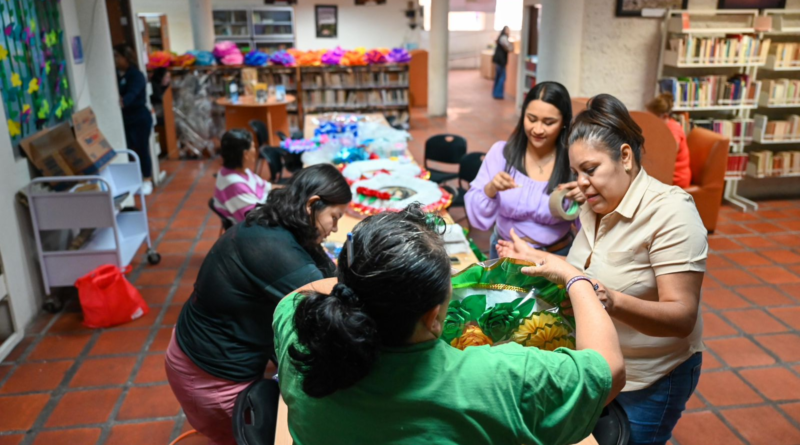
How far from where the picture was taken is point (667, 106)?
18.0ft

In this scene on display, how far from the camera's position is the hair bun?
1.07 m

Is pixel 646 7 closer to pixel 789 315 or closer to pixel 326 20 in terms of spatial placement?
pixel 789 315

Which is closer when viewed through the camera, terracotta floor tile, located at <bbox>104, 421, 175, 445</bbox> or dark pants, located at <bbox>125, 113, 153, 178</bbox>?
terracotta floor tile, located at <bbox>104, 421, 175, 445</bbox>

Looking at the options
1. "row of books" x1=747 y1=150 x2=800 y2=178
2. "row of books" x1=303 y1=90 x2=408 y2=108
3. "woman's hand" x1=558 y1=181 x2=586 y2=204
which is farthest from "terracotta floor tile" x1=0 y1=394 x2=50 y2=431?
"row of books" x1=303 y1=90 x2=408 y2=108

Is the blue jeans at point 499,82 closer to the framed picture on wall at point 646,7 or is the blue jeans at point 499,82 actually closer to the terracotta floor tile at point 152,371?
the framed picture on wall at point 646,7

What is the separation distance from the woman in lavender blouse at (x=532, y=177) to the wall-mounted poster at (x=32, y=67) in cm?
312

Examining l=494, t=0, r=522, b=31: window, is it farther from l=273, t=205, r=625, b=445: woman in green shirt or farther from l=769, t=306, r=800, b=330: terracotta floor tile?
l=273, t=205, r=625, b=445: woman in green shirt

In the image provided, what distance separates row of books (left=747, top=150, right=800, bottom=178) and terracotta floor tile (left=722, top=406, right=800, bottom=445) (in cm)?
408

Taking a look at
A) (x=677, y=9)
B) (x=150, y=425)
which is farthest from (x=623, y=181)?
(x=677, y=9)

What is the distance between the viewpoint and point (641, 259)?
1.73 metres

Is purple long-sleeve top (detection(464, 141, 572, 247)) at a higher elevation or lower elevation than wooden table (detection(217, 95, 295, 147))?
higher

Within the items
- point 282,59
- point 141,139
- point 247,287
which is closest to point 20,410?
point 247,287

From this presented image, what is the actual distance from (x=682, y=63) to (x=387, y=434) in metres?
5.99

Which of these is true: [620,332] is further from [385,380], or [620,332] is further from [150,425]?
[150,425]
